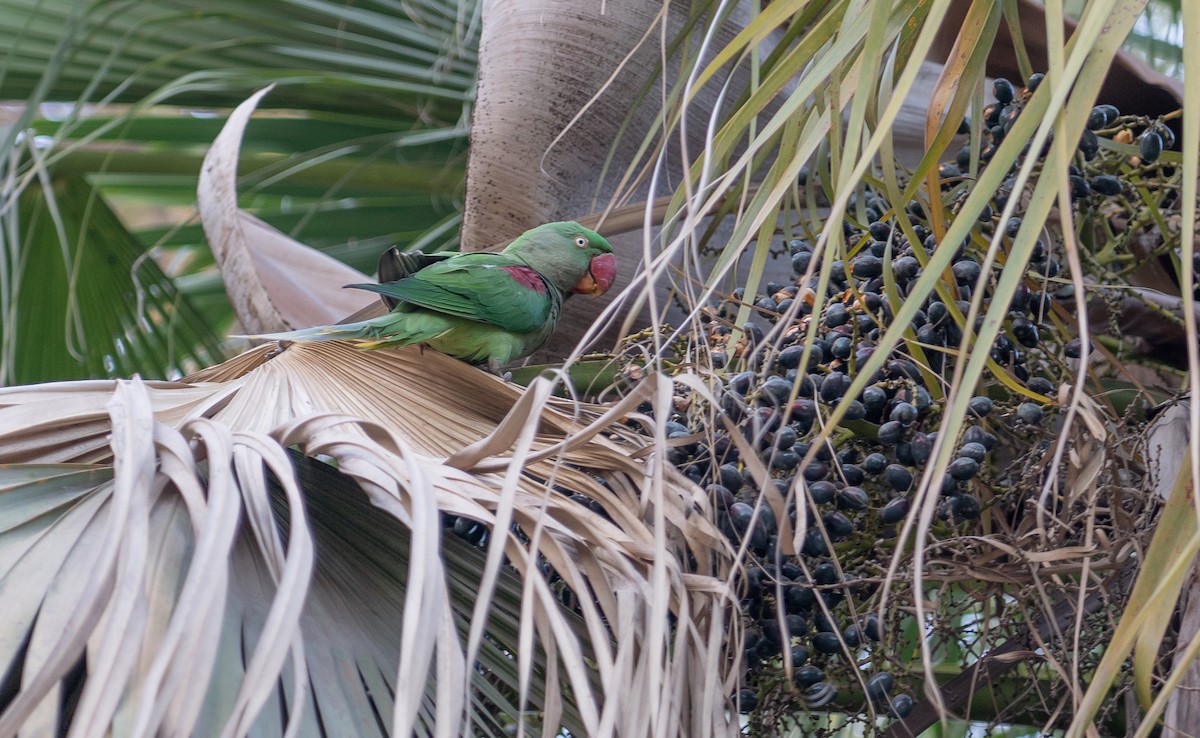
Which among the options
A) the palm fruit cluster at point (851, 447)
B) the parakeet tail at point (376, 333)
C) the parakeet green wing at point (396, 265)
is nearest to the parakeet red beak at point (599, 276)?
the parakeet green wing at point (396, 265)

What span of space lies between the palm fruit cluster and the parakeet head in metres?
0.49

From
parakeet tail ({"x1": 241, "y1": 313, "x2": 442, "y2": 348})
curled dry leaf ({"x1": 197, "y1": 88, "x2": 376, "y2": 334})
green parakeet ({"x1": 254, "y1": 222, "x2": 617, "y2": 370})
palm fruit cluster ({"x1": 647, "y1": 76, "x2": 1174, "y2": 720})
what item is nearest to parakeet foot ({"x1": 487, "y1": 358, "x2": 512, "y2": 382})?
green parakeet ({"x1": 254, "y1": 222, "x2": 617, "y2": 370})

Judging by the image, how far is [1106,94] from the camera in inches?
50.7

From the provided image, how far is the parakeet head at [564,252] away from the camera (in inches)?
59.8

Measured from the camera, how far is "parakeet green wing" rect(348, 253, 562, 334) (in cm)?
134

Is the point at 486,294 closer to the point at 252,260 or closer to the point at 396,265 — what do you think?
the point at 396,265

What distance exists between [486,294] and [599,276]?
0.26m

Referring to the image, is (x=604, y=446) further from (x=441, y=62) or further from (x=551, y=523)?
(x=441, y=62)

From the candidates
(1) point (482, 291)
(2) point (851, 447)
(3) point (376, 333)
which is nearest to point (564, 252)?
(1) point (482, 291)

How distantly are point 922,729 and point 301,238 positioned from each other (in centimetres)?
157

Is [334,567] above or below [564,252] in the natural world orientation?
below

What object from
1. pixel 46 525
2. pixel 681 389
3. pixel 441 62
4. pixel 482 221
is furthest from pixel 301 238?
pixel 46 525

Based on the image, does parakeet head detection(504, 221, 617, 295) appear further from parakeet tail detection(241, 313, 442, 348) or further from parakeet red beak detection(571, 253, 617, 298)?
parakeet tail detection(241, 313, 442, 348)

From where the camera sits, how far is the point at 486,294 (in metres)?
1.40
